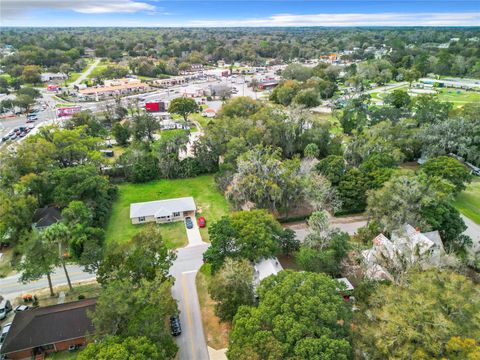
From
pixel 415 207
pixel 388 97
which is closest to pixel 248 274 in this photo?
pixel 415 207

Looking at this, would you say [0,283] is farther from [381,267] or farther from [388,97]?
[388,97]

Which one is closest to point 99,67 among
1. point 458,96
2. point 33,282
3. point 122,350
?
point 33,282

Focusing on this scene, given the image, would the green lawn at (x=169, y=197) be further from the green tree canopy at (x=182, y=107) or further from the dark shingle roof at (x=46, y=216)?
the green tree canopy at (x=182, y=107)

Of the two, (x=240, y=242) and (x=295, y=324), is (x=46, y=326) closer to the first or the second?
(x=240, y=242)

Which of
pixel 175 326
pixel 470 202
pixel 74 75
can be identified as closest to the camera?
pixel 175 326

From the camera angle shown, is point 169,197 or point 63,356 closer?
point 63,356

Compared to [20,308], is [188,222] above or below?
below

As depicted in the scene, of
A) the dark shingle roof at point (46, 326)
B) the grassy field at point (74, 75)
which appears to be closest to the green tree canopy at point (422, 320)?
the dark shingle roof at point (46, 326)
